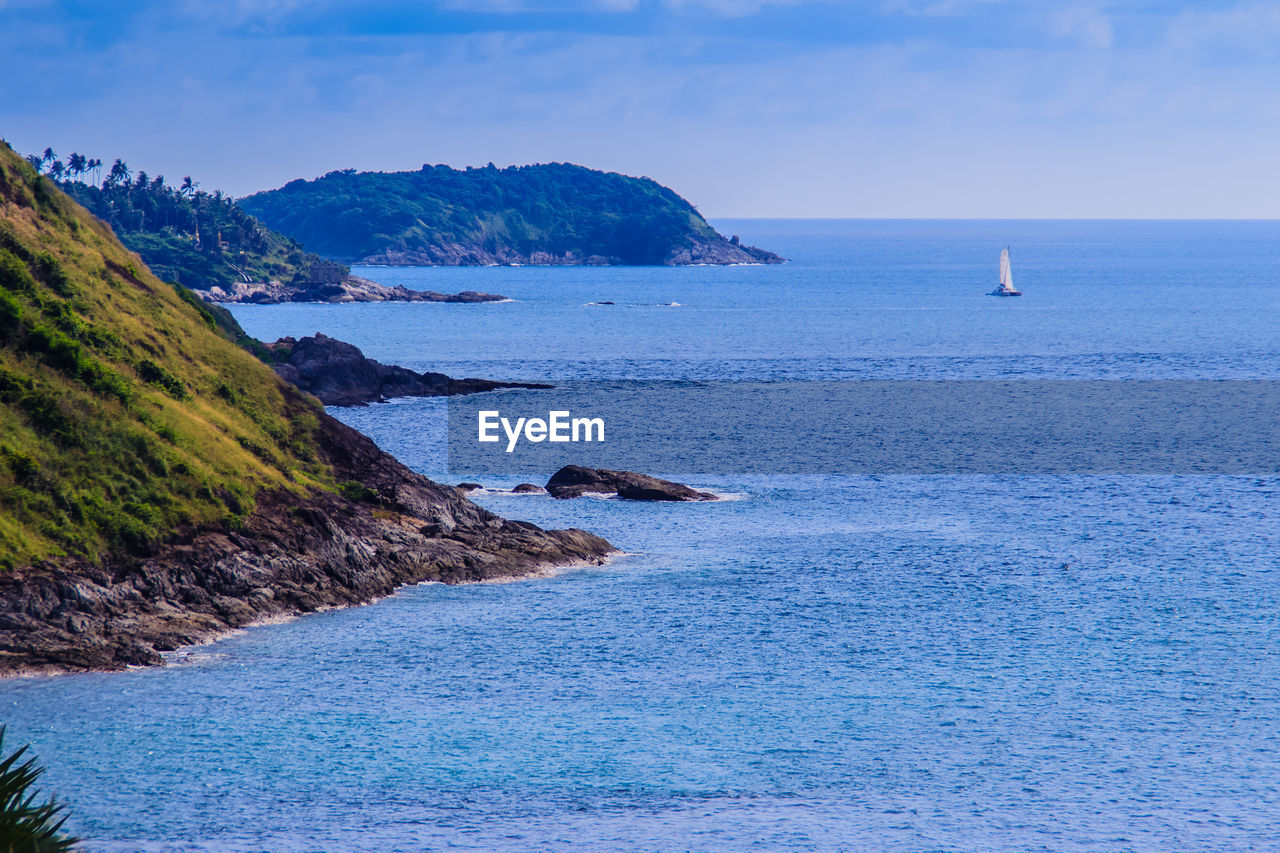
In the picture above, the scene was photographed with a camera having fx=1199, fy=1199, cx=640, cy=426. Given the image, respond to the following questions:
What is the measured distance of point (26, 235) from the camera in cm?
5322

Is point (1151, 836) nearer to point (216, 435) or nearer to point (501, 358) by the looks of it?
point (216, 435)

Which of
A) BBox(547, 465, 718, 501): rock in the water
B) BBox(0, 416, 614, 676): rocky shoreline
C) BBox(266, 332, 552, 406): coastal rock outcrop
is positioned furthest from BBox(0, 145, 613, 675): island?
BBox(266, 332, 552, 406): coastal rock outcrop

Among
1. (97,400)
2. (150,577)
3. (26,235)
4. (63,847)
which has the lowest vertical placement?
(150,577)

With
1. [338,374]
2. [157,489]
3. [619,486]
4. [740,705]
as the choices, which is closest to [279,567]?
[157,489]

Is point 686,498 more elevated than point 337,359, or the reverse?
point 337,359

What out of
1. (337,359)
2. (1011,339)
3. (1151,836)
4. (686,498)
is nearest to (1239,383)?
(1011,339)

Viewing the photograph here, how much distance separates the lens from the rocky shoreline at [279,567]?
3850 centimetres

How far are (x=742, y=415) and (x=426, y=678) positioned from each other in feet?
238

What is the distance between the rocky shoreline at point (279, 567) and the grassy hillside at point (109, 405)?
3.43 feet

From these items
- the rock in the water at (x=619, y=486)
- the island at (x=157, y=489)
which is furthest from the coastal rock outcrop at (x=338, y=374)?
the island at (x=157, y=489)

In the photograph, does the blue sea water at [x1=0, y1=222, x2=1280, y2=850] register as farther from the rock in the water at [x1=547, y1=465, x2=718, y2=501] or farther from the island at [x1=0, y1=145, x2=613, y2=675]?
the rock in the water at [x1=547, y1=465, x2=718, y2=501]

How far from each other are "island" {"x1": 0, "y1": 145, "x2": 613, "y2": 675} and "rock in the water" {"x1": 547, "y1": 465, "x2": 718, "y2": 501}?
13.2m

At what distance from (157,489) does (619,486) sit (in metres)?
31.3

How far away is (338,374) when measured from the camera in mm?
108375
